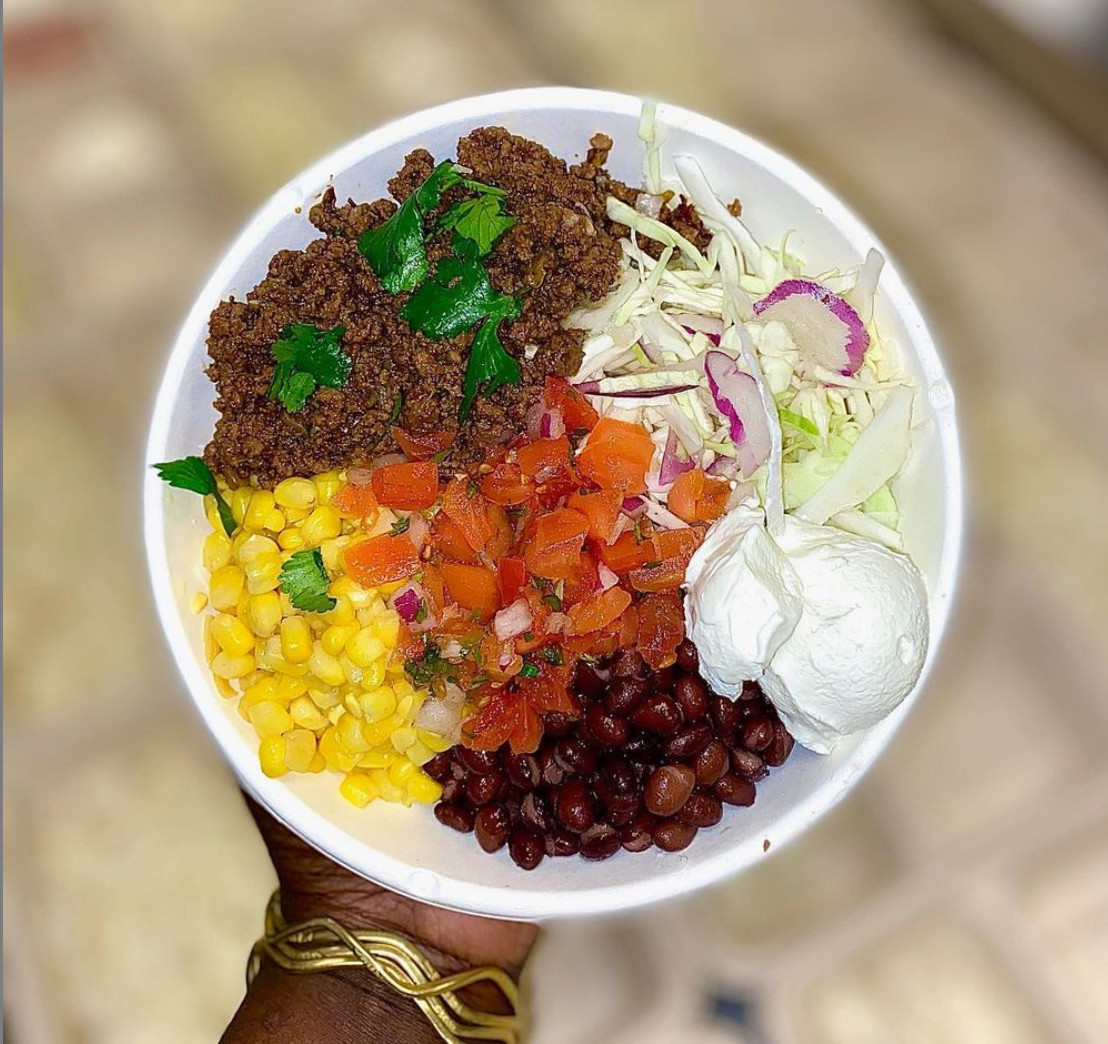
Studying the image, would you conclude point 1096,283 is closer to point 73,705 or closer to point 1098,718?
point 1098,718

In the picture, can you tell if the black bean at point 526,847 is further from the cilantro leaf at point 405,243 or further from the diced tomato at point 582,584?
the cilantro leaf at point 405,243

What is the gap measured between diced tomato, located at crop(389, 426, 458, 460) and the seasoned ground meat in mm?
13

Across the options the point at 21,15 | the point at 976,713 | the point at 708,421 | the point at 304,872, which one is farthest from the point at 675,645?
the point at 21,15

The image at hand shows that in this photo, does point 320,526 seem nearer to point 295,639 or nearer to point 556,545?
point 295,639

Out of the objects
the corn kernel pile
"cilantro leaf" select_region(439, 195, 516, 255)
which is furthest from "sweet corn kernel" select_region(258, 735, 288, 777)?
"cilantro leaf" select_region(439, 195, 516, 255)

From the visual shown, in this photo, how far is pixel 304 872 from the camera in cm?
216

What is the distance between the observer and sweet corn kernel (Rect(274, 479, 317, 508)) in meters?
1.81

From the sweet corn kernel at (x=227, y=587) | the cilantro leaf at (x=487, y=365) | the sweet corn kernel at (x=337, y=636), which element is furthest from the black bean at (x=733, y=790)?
the sweet corn kernel at (x=227, y=587)

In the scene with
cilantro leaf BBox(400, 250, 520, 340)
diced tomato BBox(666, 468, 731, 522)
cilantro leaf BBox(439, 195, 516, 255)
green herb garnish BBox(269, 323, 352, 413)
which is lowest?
diced tomato BBox(666, 468, 731, 522)

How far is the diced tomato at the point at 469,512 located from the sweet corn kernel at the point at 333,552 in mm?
187

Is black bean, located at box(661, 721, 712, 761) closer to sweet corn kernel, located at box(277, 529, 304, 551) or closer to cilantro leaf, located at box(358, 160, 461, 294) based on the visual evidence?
sweet corn kernel, located at box(277, 529, 304, 551)

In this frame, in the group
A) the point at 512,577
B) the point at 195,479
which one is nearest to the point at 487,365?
the point at 512,577

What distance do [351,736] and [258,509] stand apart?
1.38 ft

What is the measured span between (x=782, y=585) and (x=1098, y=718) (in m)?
1.24
